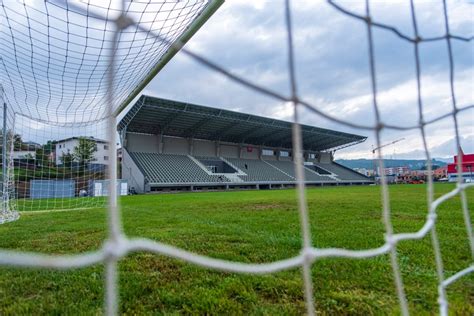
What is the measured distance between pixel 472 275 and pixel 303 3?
176 centimetres

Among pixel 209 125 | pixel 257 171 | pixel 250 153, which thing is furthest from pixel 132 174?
pixel 250 153

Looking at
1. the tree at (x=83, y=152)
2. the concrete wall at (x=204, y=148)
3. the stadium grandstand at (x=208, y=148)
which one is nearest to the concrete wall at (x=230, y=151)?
the stadium grandstand at (x=208, y=148)

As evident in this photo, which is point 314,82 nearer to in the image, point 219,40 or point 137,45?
point 219,40

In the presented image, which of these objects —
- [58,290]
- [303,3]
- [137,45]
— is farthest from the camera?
[137,45]

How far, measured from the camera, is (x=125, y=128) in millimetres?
20703

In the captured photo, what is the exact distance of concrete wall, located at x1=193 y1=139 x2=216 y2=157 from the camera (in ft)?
81.3

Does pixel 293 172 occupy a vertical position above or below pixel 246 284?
above

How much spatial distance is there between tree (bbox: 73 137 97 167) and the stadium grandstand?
33.4 feet

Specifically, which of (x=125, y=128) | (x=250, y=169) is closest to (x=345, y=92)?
(x=125, y=128)

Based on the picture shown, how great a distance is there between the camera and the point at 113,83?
2.98ft

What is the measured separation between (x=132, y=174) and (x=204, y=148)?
6.70 meters

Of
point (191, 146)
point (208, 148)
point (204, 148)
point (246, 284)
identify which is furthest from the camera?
point (208, 148)

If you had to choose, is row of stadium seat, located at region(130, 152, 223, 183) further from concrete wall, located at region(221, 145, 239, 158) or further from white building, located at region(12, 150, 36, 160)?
white building, located at region(12, 150, 36, 160)

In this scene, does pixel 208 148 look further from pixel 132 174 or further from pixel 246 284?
pixel 246 284
